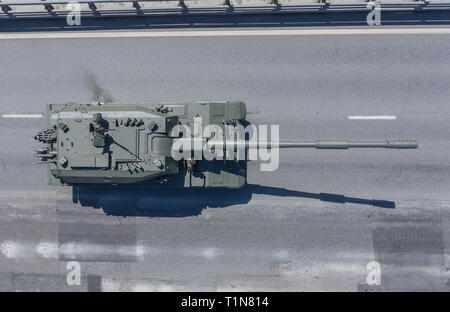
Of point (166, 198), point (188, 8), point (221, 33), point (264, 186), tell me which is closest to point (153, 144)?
point (166, 198)

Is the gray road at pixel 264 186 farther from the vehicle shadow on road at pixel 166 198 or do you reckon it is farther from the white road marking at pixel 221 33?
the white road marking at pixel 221 33

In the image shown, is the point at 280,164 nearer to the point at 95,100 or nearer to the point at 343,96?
the point at 343,96

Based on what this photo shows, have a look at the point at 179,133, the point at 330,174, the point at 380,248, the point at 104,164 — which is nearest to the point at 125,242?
the point at 104,164

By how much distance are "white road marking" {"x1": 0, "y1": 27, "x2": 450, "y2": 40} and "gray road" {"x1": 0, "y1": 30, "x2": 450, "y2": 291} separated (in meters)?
0.28

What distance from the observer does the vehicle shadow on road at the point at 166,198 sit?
16188 millimetres

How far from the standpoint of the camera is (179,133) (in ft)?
47.7

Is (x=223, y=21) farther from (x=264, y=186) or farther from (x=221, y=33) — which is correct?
(x=264, y=186)

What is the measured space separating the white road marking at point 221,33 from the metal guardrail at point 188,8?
2.87ft

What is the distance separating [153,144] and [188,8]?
7248mm

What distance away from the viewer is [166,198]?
1636 centimetres

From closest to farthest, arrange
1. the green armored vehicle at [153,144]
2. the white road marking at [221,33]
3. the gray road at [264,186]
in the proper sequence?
the green armored vehicle at [153,144] → the gray road at [264,186] → the white road marking at [221,33]

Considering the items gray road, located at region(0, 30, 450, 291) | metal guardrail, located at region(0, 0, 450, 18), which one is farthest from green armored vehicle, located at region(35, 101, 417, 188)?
metal guardrail, located at region(0, 0, 450, 18)

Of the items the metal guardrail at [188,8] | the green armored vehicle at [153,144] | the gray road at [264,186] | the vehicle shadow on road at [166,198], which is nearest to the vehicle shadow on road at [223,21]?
the metal guardrail at [188,8]
